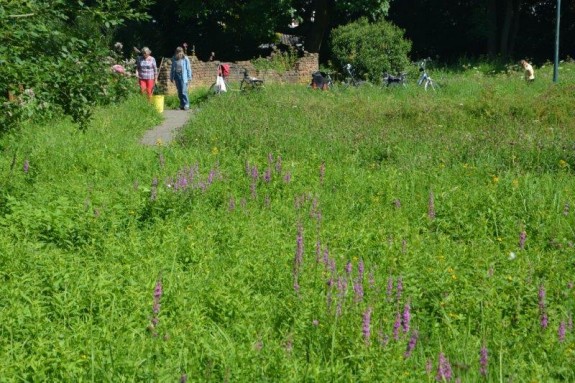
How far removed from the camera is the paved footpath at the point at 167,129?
14227mm

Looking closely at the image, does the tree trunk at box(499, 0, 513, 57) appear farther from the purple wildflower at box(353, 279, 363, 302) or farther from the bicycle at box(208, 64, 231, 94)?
the purple wildflower at box(353, 279, 363, 302)

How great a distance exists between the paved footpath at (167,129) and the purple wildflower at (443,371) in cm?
887

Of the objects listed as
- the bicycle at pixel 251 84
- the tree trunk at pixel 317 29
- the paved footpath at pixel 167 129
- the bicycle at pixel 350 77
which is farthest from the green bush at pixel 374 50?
the paved footpath at pixel 167 129

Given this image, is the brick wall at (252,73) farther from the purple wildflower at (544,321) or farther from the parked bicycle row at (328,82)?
the purple wildflower at (544,321)

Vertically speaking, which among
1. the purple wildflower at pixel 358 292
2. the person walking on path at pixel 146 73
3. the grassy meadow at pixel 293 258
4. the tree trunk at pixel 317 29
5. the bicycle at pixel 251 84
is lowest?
the grassy meadow at pixel 293 258

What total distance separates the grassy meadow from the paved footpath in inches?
66.8

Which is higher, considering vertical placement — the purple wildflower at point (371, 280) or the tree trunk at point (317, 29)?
the tree trunk at point (317, 29)

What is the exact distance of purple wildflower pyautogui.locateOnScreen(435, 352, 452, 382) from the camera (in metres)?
3.62

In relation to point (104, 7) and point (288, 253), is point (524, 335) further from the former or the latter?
point (104, 7)

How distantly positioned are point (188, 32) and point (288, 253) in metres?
33.0

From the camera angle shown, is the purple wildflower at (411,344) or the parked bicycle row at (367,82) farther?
the parked bicycle row at (367,82)

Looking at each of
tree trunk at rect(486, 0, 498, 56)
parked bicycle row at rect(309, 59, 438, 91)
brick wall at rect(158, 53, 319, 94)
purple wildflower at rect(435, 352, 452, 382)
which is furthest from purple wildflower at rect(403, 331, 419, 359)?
tree trunk at rect(486, 0, 498, 56)

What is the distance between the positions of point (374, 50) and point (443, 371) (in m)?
24.4

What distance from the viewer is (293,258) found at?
5805 millimetres
